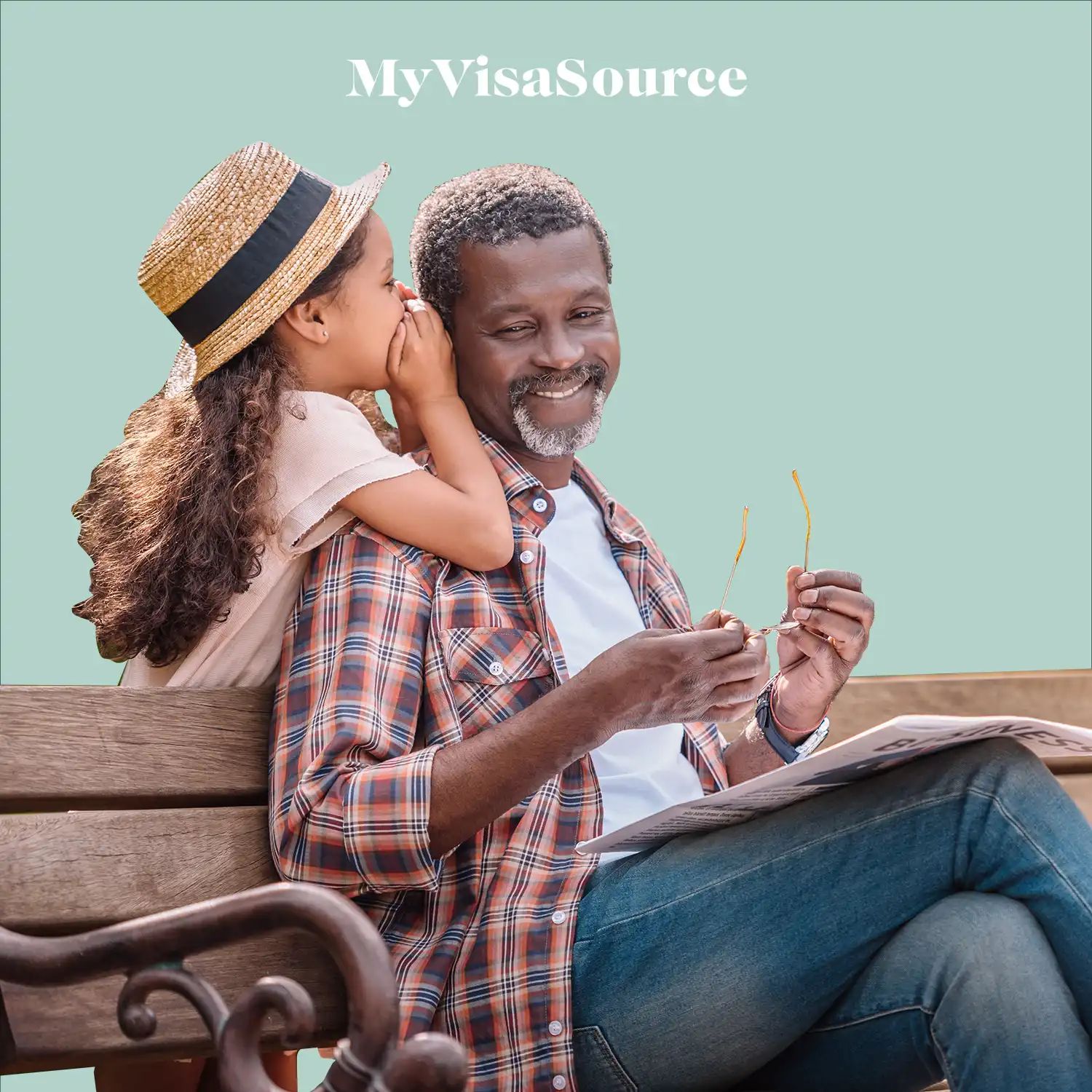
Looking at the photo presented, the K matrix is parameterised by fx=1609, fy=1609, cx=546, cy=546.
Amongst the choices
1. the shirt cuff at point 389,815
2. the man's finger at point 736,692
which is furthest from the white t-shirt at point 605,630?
the shirt cuff at point 389,815

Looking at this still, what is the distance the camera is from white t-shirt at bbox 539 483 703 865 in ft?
7.91

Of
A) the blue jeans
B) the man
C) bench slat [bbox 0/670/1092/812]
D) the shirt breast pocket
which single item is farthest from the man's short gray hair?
the blue jeans

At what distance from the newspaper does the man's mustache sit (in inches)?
30.3

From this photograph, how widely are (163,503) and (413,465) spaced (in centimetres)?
35

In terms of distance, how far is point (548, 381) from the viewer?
2576mm

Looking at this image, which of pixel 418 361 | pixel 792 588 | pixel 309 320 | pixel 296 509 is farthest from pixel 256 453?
pixel 792 588

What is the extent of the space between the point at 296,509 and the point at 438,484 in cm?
21

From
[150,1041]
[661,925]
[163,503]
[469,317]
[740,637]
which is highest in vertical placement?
[469,317]

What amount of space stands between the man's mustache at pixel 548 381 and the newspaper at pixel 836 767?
2.53 feet

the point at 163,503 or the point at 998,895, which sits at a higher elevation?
the point at 163,503

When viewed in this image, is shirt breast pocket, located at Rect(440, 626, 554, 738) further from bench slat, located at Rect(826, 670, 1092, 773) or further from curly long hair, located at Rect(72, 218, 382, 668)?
bench slat, located at Rect(826, 670, 1092, 773)

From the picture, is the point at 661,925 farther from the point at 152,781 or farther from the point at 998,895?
the point at 152,781

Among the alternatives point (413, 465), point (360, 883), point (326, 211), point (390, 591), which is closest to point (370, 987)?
point (360, 883)

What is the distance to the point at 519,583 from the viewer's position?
239cm
